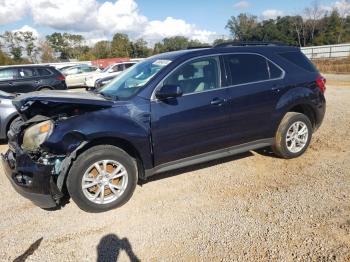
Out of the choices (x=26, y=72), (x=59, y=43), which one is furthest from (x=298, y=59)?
(x=59, y=43)

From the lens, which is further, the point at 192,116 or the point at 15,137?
the point at 192,116

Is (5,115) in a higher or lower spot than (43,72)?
lower

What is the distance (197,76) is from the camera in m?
4.33

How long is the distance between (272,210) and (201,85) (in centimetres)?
183

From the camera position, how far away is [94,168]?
373 cm

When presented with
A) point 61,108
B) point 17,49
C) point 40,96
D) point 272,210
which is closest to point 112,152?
point 61,108

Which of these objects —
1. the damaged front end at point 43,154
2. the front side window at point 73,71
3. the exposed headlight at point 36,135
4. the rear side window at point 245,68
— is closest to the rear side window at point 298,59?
the rear side window at point 245,68

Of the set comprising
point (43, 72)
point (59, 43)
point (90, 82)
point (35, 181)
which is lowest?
point (35, 181)

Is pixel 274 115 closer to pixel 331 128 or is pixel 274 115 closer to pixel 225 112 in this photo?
pixel 225 112

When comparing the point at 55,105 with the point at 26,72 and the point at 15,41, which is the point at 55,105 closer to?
the point at 26,72

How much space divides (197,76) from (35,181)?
2.39 metres

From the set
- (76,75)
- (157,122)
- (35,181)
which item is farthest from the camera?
(76,75)

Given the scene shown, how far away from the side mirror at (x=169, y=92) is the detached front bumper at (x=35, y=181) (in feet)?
4.92

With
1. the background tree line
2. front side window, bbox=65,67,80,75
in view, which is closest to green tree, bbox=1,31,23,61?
the background tree line
